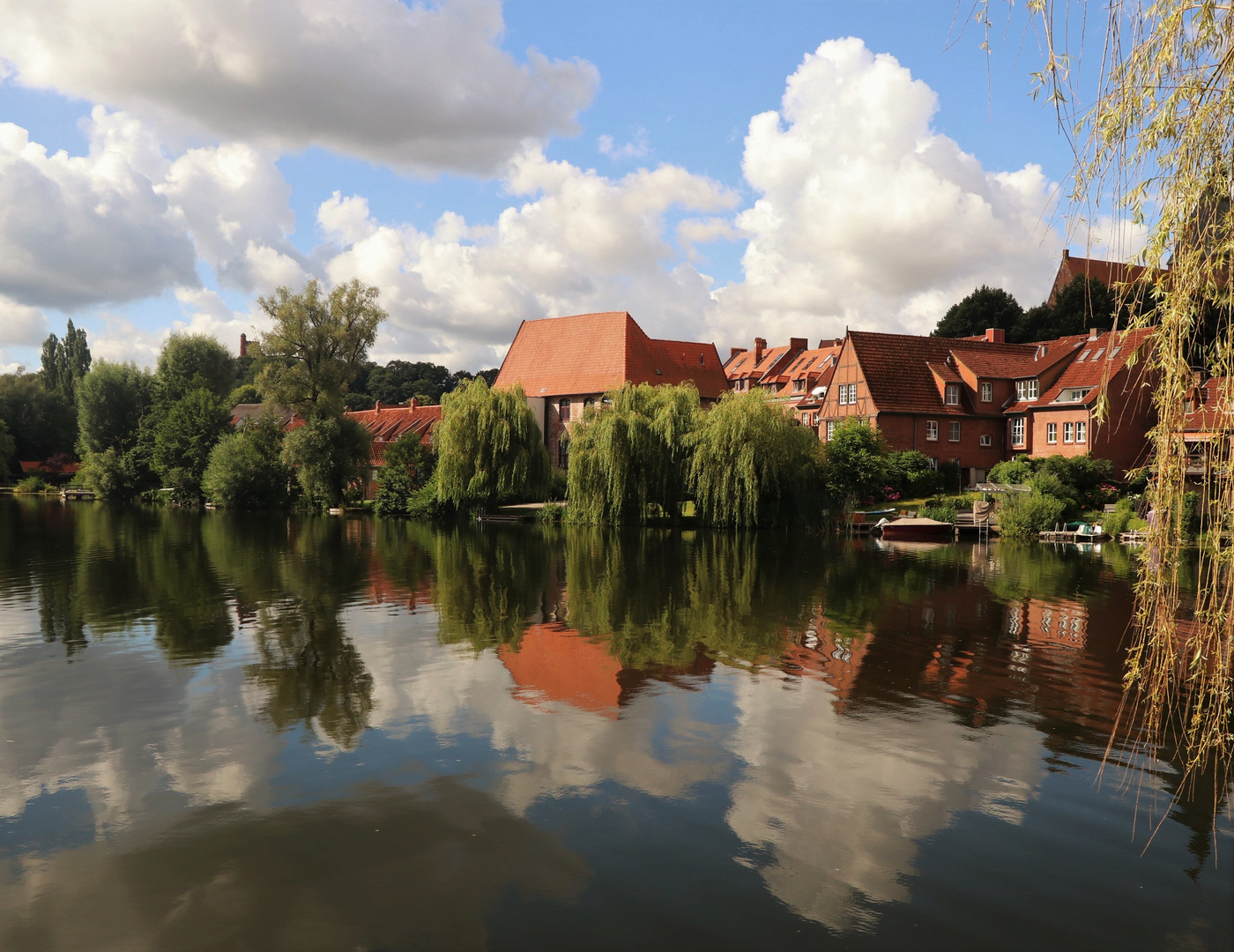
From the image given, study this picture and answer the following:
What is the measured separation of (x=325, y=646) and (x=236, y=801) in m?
6.17

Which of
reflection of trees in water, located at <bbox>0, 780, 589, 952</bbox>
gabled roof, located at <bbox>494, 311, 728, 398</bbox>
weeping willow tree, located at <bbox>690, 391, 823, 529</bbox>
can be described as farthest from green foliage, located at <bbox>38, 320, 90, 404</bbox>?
reflection of trees in water, located at <bbox>0, 780, 589, 952</bbox>

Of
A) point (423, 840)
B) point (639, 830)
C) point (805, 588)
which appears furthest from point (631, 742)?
point (805, 588)

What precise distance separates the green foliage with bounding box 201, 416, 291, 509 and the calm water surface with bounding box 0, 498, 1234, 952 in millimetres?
41085

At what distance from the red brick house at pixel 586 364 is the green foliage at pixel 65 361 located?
56051 mm

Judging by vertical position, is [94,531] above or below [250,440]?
below

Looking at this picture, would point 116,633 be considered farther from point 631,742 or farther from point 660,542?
point 660,542

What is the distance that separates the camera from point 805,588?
791 inches

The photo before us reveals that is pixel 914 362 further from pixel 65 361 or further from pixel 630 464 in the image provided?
pixel 65 361

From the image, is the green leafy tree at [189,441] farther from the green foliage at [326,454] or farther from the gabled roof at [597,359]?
the gabled roof at [597,359]

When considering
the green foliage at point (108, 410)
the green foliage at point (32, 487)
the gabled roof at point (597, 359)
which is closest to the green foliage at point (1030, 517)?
the gabled roof at point (597, 359)

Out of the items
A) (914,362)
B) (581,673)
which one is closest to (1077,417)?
(914,362)

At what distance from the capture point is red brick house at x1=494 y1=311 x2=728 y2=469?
60.0 m

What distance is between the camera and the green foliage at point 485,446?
4297 cm

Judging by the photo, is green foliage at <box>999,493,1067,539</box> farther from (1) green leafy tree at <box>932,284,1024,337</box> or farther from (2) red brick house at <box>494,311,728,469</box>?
(1) green leafy tree at <box>932,284,1024,337</box>
